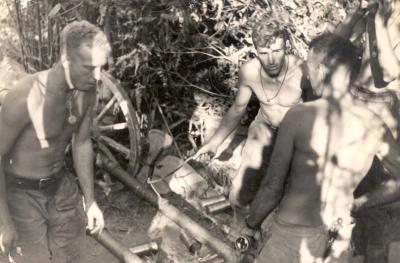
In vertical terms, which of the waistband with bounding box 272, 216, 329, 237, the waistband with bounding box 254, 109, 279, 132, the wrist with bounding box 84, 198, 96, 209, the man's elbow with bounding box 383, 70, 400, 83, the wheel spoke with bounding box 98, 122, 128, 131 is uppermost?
the man's elbow with bounding box 383, 70, 400, 83

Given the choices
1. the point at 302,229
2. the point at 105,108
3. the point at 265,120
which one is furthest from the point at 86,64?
the point at 105,108

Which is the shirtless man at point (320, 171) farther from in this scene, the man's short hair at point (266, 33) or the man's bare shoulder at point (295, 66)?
the man's bare shoulder at point (295, 66)

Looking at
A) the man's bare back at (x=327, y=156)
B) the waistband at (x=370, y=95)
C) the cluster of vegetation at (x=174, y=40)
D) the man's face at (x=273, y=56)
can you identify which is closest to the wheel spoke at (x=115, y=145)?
the cluster of vegetation at (x=174, y=40)

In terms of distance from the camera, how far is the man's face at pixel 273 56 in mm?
4191

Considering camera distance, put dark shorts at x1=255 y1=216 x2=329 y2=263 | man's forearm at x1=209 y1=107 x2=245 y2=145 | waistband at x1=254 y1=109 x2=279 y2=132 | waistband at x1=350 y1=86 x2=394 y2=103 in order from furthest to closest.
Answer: waistband at x1=254 y1=109 x2=279 y2=132 → man's forearm at x1=209 y1=107 x2=245 y2=145 → waistband at x1=350 y1=86 x2=394 y2=103 → dark shorts at x1=255 y1=216 x2=329 y2=263

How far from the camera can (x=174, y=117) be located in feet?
23.1

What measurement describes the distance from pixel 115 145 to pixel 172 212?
128 cm

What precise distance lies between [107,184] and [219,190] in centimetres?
118

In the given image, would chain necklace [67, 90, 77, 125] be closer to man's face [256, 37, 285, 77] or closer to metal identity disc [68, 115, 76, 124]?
metal identity disc [68, 115, 76, 124]

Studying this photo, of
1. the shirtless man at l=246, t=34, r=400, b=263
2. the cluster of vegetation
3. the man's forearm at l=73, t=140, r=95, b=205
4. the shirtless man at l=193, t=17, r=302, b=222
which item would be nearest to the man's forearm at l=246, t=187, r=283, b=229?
the shirtless man at l=246, t=34, r=400, b=263

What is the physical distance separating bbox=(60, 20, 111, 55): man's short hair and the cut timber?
2.04 metres

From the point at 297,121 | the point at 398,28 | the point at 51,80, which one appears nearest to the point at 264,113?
the point at 398,28

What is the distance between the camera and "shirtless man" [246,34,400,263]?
3148 mm

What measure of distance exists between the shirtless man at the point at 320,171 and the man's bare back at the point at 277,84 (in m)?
0.74
